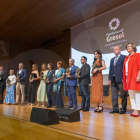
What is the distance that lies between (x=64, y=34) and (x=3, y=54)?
3158 mm

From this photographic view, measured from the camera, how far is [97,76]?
3018 mm

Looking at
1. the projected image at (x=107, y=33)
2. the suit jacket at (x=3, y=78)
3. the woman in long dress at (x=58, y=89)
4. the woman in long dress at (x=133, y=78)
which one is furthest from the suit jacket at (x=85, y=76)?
the suit jacket at (x=3, y=78)

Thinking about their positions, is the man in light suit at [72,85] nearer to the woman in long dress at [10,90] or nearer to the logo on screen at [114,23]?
the woman in long dress at [10,90]

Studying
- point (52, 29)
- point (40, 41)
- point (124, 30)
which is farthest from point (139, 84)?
point (40, 41)

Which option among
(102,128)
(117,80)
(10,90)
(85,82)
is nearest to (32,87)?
(10,90)

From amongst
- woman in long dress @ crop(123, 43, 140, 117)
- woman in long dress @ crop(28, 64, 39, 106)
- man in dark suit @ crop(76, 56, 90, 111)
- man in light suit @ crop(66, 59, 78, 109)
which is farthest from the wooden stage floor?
woman in long dress @ crop(28, 64, 39, 106)

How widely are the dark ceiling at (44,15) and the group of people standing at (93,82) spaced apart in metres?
2.04

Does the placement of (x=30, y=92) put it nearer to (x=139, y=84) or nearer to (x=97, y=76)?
(x=97, y=76)

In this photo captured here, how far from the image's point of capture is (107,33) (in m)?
5.11

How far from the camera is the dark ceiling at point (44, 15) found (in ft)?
15.6

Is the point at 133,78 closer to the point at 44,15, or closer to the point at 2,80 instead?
the point at 44,15

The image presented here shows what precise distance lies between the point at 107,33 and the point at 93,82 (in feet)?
8.62

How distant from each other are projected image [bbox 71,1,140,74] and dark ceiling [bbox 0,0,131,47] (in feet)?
0.82

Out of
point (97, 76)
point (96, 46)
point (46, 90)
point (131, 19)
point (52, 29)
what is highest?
point (52, 29)
